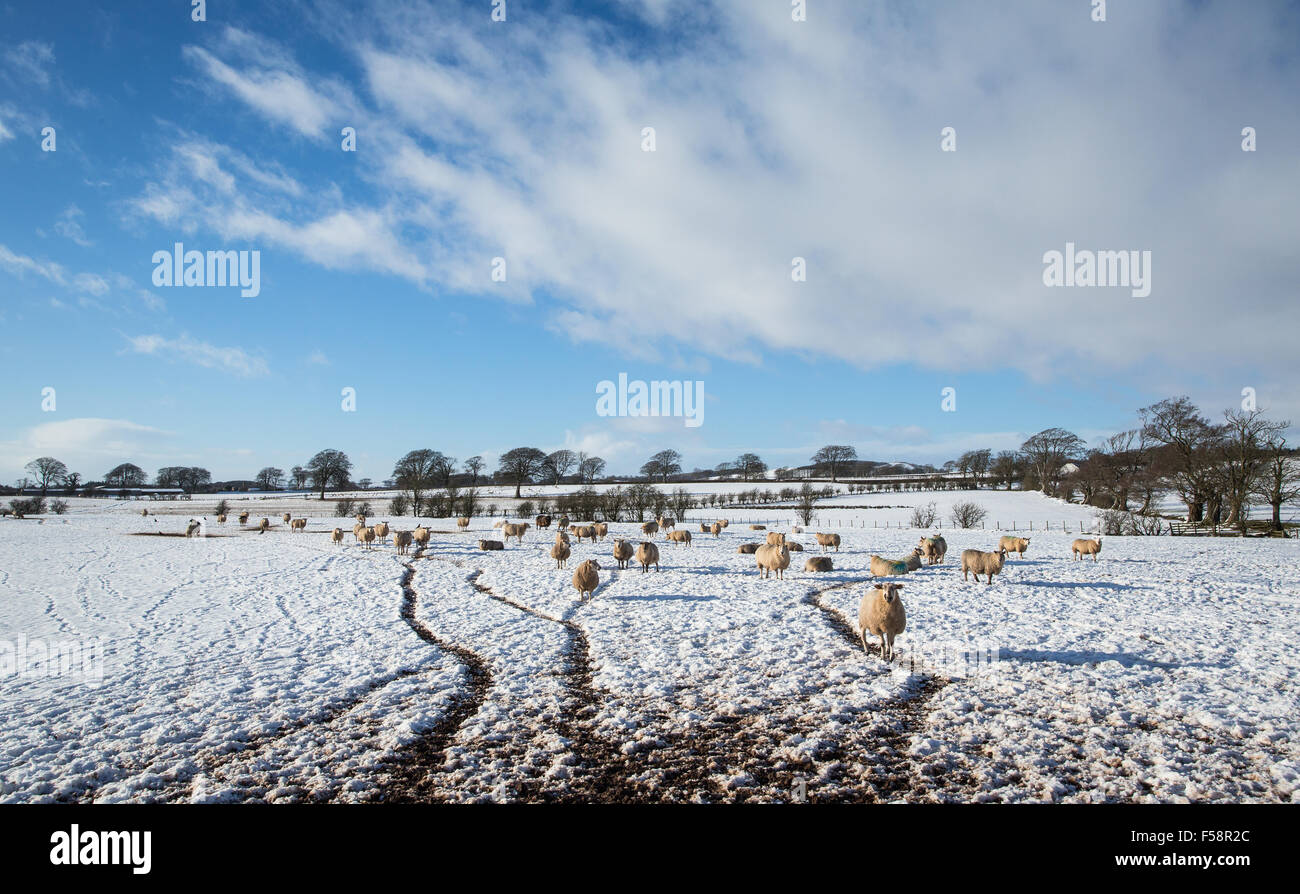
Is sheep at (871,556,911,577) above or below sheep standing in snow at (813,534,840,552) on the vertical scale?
above

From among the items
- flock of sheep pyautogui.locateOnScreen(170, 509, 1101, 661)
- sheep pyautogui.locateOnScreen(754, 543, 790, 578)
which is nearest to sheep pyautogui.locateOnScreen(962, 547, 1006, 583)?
flock of sheep pyautogui.locateOnScreen(170, 509, 1101, 661)

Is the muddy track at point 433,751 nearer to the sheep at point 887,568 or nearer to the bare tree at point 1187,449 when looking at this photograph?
the sheep at point 887,568

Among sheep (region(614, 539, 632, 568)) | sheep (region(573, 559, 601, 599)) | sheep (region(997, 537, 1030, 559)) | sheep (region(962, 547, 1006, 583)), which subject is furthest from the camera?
sheep (region(997, 537, 1030, 559))

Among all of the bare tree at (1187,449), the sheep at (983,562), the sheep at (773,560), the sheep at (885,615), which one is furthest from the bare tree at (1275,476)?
the sheep at (885,615)

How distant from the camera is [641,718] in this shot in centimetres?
835

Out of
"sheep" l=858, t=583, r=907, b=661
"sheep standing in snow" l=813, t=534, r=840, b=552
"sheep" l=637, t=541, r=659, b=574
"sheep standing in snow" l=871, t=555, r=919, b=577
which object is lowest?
"sheep standing in snow" l=813, t=534, r=840, b=552

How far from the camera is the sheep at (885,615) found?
1095 cm

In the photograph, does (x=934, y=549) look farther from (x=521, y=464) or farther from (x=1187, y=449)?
(x=521, y=464)

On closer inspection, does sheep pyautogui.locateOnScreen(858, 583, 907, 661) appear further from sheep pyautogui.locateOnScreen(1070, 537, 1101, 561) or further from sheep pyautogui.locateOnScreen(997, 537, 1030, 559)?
sheep pyautogui.locateOnScreen(1070, 537, 1101, 561)

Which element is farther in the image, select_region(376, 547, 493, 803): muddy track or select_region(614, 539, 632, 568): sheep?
select_region(614, 539, 632, 568): sheep

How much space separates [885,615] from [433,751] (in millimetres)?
8181

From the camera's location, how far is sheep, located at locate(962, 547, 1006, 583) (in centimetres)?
2005

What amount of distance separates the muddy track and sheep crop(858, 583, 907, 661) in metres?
7.30
